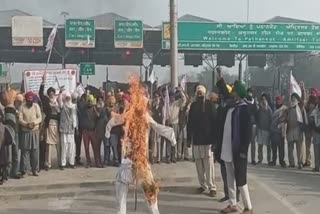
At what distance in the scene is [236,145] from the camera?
9500mm

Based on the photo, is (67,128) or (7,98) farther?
(67,128)

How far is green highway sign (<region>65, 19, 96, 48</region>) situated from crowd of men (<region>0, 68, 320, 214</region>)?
20544 mm

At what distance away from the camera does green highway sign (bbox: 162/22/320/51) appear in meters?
37.3

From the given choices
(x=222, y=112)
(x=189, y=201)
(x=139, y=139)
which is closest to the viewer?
(x=139, y=139)

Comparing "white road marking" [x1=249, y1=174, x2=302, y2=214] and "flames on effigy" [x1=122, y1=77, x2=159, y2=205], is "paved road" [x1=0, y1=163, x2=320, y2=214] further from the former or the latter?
"flames on effigy" [x1=122, y1=77, x2=159, y2=205]

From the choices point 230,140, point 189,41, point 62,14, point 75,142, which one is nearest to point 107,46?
point 62,14

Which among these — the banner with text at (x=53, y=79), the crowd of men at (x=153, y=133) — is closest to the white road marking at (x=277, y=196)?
the crowd of men at (x=153, y=133)

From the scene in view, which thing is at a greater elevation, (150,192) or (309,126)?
(309,126)

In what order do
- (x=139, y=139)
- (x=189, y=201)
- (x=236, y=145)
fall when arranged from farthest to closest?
(x=189, y=201) < (x=236, y=145) < (x=139, y=139)

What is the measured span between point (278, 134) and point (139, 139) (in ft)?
23.5

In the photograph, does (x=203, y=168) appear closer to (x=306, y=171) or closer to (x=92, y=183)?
(x=92, y=183)

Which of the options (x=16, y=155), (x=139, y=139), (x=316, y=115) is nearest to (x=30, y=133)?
(x=16, y=155)

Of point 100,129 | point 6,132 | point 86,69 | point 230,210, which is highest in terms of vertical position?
point 86,69

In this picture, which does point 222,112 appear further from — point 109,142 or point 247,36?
point 247,36
